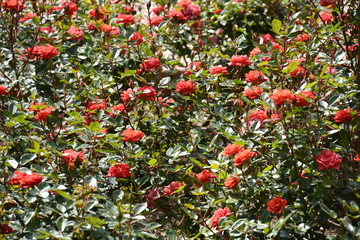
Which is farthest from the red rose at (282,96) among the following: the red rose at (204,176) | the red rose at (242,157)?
the red rose at (204,176)

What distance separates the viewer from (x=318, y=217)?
2.07m

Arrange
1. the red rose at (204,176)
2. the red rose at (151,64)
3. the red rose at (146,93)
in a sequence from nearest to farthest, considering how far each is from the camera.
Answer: the red rose at (204,176) < the red rose at (146,93) < the red rose at (151,64)

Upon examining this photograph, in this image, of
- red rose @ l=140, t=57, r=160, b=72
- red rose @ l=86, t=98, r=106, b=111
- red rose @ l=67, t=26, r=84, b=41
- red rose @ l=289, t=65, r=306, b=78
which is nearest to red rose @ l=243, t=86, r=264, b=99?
red rose @ l=289, t=65, r=306, b=78

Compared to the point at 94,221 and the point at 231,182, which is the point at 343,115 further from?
the point at 94,221

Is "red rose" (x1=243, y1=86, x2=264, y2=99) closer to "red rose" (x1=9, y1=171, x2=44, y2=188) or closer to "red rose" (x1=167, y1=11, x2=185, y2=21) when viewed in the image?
"red rose" (x1=9, y1=171, x2=44, y2=188)

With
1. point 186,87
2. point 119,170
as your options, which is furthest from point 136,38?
point 119,170

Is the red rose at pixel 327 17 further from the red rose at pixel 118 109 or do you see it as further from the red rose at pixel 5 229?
the red rose at pixel 5 229

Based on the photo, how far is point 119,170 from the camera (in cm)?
219

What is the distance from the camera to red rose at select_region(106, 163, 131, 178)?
218cm

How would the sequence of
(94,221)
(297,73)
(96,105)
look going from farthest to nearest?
(96,105)
(297,73)
(94,221)

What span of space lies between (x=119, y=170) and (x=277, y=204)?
667 millimetres

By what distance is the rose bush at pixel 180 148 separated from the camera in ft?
6.41

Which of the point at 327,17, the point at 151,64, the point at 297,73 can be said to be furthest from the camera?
the point at 327,17

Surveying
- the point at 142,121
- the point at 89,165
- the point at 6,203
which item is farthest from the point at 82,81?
the point at 6,203
